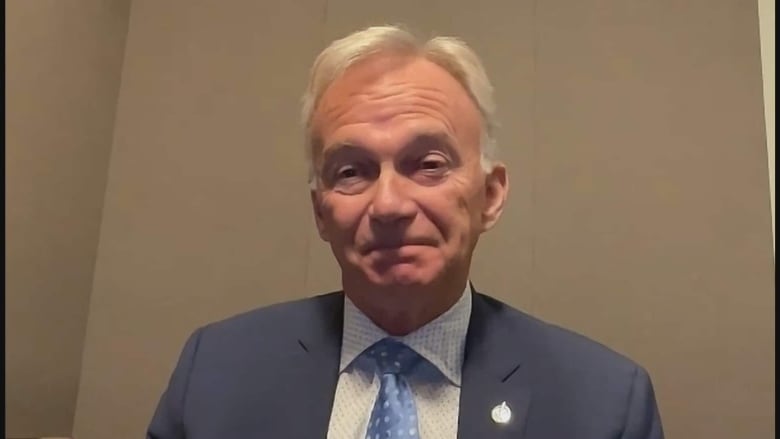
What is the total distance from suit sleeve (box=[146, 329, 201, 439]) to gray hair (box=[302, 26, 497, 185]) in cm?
31

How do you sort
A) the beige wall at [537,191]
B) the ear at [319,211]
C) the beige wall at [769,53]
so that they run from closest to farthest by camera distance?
the ear at [319,211]
the beige wall at [769,53]
the beige wall at [537,191]

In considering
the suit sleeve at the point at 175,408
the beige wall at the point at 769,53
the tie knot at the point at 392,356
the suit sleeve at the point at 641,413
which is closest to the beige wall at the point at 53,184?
the suit sleeve at the point at 175,408

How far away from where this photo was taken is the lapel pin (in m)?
1.12

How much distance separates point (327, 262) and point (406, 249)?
56cm

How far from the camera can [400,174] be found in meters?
1.14

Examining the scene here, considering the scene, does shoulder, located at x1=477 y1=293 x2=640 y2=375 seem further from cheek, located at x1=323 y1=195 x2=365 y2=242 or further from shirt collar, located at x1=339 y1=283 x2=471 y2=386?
cheek, located at x1=323 y1=195 x2=365 y2=242

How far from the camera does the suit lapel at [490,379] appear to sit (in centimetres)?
111

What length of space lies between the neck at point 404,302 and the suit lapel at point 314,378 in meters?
0.06

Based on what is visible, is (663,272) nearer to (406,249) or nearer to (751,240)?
(751,240)

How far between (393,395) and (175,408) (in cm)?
31

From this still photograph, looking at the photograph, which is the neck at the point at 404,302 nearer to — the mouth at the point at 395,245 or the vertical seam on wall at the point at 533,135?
the mouth at the point at 395,245

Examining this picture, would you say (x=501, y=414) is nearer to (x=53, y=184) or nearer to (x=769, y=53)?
(x=769, y=53)

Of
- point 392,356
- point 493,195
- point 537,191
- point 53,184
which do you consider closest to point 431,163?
point 493,195

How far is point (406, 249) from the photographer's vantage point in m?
1.12
